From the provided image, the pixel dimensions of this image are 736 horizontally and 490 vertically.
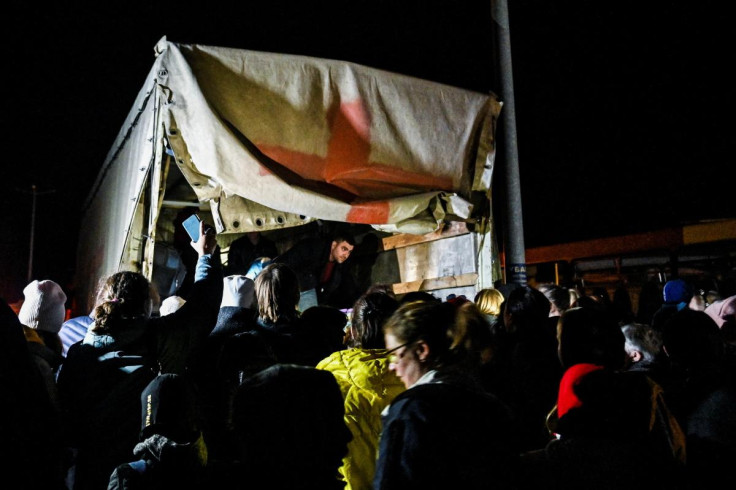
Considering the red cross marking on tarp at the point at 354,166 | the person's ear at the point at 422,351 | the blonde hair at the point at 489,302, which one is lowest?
the person's ear at the point at 422,351

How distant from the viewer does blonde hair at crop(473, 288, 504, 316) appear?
15.3ft

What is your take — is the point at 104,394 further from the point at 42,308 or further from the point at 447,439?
the point at 447,439

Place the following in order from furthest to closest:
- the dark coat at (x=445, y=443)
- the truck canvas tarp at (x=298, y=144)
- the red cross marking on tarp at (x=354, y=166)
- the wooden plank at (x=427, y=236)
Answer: the wooden plank at (x=427, y=236), the red cross marking on tarp at (x=354, y=166), the truck canvas tarp at (x=298, y=144), the dark coat at (x=445, y=443)

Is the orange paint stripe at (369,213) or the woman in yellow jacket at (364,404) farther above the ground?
the orange paint stripe at (369,213)

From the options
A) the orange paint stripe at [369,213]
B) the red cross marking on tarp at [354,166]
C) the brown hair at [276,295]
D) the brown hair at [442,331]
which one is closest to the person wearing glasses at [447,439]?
the brown hair at [442,331]

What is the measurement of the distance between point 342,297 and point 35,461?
5.74m

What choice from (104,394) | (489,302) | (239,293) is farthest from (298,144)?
(104,394)

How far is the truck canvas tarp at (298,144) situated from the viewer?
501 cm

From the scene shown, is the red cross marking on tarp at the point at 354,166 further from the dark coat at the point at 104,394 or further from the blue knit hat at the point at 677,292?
the blue knit hat at the point at 677,292

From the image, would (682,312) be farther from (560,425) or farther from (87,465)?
(87,465)

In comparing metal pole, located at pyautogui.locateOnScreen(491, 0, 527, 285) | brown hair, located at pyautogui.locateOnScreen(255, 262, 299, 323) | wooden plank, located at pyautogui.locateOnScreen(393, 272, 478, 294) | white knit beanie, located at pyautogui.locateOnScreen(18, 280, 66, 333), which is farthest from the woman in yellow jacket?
metal pole, located at pyautogui.locateOnScreen(491, 0, 527, 285)

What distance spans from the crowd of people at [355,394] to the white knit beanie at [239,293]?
0.04 feet

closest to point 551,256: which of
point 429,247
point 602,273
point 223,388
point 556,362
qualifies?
point 602,273

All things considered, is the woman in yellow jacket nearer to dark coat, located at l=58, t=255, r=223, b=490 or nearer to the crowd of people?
the crowd of people
